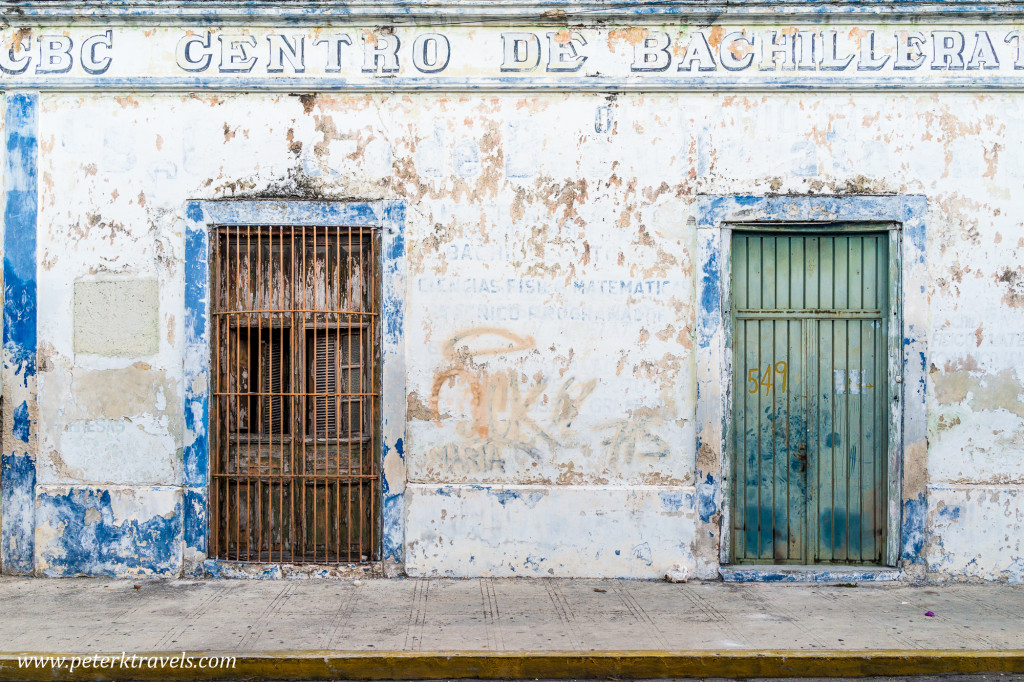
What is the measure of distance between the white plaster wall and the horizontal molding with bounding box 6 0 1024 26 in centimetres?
56

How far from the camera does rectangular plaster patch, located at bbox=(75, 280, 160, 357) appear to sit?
543 centimetres

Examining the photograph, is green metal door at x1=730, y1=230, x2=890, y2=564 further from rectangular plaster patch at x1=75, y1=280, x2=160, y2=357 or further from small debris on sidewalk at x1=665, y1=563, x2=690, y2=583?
rectangular plaster patch at x1=75, y1=280, x2=160, y2=357

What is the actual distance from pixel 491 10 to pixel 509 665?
165 inches

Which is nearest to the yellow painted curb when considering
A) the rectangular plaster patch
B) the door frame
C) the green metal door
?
the door frame

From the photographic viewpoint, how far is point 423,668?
390 cm

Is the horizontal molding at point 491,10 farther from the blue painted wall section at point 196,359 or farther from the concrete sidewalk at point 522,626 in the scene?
the concrete sidewalk at point 522,626

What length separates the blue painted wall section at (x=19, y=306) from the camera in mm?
5418

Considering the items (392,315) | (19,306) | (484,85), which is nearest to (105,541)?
(19,306)

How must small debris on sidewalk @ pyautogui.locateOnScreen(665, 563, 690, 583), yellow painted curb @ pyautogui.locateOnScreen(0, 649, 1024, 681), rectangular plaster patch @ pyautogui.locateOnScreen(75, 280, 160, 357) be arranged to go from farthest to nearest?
1. rectangular plaster patch @ pyautogui.locateOnScreen(75, 280, 160, 357)
2. small debris on sidewalk @ pyautogui.locateOnScreen(665, 563, 690, 583)
3. yellow painted curb @ pyautogui.locateOnScreen(0, 649, 1024, 681)

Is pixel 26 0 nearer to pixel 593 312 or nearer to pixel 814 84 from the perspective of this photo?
pixel 593 312

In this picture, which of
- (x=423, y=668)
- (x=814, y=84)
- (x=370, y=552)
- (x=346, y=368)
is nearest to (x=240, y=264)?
(x=346, y=368)

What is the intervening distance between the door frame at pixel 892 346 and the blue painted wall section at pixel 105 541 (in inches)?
144

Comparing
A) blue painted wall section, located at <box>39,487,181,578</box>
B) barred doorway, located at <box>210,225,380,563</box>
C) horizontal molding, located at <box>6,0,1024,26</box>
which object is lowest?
blue painted wall section, located at <box>39,487,181,578</box>

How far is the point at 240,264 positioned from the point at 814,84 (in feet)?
13.8
